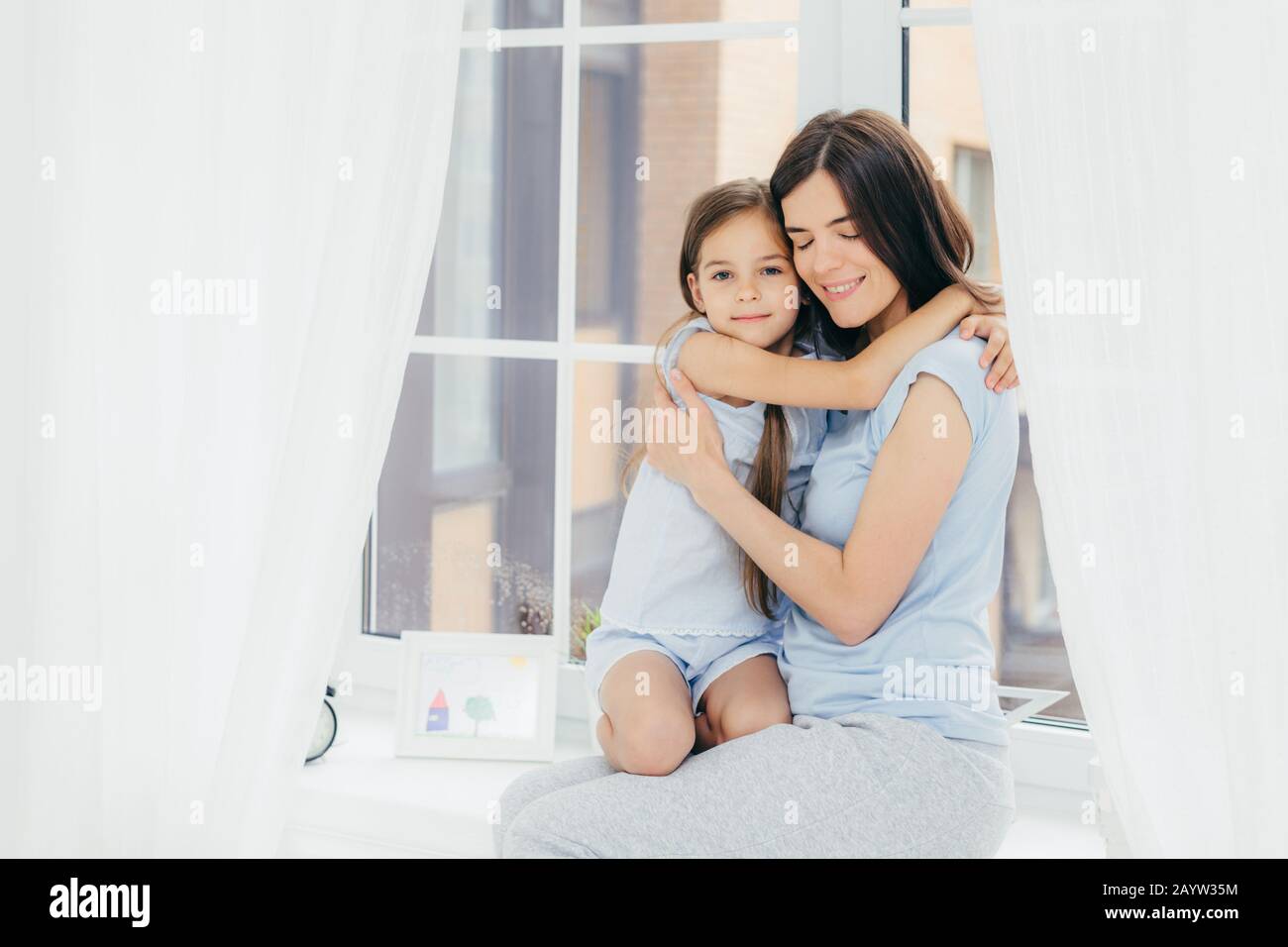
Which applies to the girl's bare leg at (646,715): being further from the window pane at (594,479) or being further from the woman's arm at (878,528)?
the window pane at (594,479)

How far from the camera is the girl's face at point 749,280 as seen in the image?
1.49 metres

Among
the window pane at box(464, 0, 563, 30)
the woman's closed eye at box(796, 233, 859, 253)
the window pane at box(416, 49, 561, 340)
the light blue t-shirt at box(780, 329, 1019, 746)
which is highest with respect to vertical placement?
the window pane at box(464, 0, 563, 30)

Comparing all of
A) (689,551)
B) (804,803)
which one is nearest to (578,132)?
(689,551)

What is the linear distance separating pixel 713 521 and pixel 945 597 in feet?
0.97

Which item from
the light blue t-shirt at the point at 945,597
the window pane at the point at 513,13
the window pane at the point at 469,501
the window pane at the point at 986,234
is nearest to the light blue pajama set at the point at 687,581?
the light blue t-shirt at the point at 945,597

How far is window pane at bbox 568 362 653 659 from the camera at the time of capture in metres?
1.96

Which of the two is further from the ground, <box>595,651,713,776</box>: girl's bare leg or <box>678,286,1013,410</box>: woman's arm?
<box>678,286,1013,410</box>: woman's arm

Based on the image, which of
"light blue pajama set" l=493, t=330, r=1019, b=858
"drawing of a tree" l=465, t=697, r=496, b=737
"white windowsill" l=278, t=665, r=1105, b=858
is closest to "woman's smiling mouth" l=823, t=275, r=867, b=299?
"light blue pajama set" l=493, t=330, r=1019, b=858

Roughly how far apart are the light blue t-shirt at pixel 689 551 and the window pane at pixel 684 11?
1.71ft

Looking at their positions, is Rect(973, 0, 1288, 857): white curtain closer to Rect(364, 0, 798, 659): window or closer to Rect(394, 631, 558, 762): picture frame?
Rect(364, 0, 798, 659): window

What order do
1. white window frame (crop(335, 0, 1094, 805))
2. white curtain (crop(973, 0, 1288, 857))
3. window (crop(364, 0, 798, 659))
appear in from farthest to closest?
window (crop(364, 0, 798, 659)) → white window frame (crop(335, 0, 1094, 805)) → white curtain (crop(973, 0, 1288, 857))

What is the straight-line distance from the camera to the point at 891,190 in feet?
4.58

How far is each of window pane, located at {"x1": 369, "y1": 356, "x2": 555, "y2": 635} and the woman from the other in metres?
0.69

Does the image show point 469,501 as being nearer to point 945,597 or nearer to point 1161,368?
point 945,597
